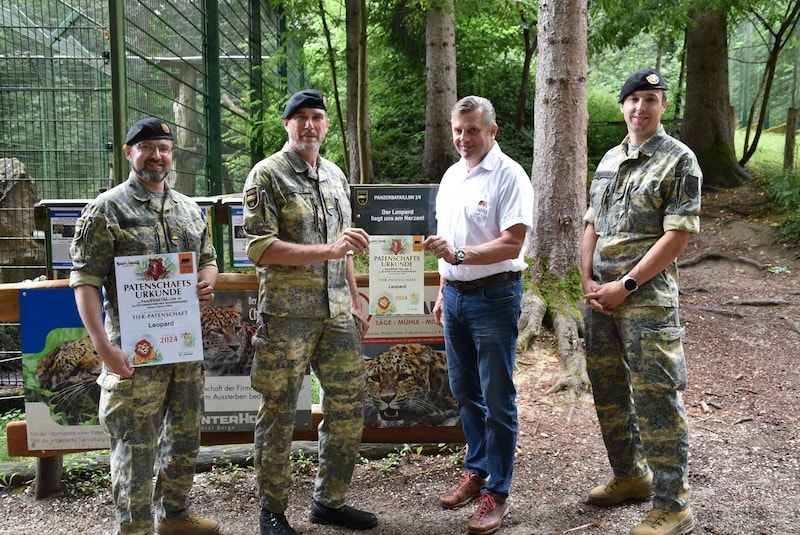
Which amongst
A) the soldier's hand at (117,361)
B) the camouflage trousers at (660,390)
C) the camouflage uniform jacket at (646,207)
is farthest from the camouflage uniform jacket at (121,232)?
the camouflage trousers at (660,390)

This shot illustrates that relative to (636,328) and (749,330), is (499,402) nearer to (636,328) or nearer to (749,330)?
(636,328)

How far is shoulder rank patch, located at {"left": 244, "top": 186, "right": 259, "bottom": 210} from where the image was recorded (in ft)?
10.7

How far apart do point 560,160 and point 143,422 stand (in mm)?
4390

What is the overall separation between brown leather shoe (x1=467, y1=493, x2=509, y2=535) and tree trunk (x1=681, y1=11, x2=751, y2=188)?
36.6ft

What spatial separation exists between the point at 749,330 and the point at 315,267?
18.2 feet

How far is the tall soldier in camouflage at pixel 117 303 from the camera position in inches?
119

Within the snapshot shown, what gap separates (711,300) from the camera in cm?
825

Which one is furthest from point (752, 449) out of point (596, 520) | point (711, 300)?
point (711, 300)

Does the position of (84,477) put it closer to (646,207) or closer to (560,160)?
(646,207)

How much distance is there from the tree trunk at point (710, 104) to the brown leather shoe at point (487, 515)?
11.2 m

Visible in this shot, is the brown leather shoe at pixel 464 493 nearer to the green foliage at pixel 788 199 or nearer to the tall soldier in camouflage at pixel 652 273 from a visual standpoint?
the tall soldier in camouflage at pixel 652 273

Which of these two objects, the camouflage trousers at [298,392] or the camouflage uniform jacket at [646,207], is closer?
the camouflage uniform jacket at [646,207]

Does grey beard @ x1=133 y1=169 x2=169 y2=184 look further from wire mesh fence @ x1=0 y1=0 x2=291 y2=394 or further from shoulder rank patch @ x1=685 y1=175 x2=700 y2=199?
wire mesh fence @ x1=0 y1=0 x2=291 y2=394

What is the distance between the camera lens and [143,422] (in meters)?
3.14
